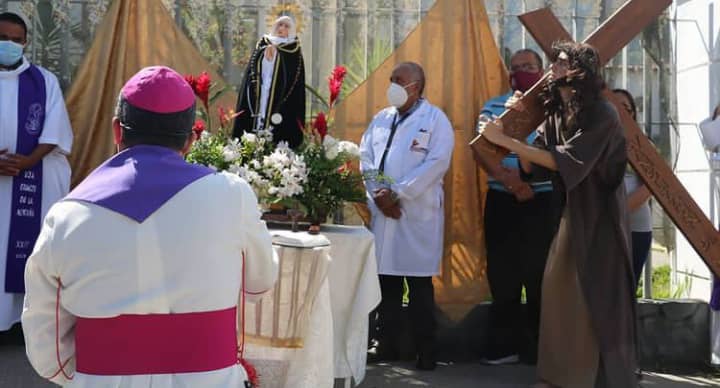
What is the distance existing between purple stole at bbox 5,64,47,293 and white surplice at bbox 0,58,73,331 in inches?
1.1

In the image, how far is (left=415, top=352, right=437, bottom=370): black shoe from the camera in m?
5.77

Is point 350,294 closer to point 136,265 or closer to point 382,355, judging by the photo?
point 382,355

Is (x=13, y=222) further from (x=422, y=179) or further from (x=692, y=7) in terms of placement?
(x=692, y=7)

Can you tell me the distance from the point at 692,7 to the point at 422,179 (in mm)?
2361

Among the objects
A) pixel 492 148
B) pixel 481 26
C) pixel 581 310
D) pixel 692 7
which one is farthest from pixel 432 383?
pixel 692 7

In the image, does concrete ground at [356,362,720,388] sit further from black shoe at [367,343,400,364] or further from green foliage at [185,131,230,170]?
green foliage at [185,131,230,170]

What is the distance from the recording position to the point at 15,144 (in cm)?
586

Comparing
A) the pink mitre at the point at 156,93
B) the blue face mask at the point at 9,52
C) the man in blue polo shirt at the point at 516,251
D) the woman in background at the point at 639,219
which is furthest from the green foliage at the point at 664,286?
the pink mitre at the point at 156,93

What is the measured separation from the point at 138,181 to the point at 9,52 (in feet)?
12.9

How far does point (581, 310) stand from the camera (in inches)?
191

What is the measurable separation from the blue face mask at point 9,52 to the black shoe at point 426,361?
10.5 feet

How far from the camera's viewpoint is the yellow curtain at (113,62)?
6.25 m

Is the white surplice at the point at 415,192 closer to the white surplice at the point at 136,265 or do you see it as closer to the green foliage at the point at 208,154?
the green foliage at the point at 208,154

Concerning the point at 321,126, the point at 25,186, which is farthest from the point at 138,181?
the point at 25,186
